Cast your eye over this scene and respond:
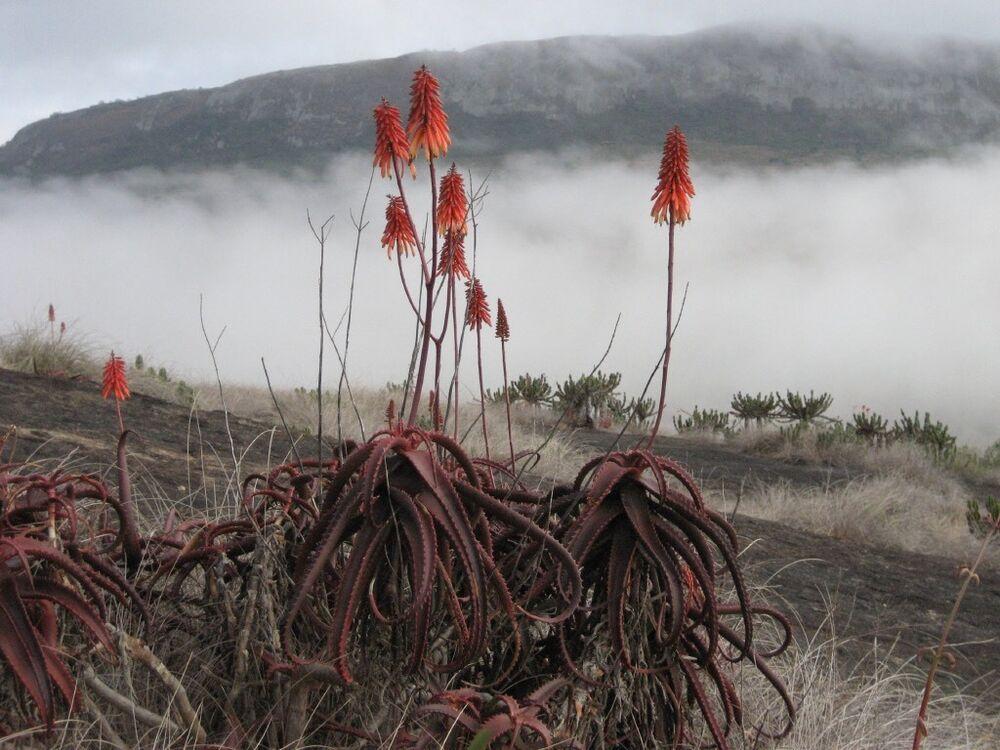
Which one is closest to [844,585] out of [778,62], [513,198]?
[778,62]

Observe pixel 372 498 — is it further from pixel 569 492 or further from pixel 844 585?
pixel 844 585

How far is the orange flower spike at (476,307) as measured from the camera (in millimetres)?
3339

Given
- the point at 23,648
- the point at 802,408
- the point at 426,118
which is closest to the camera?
the point at 23,648

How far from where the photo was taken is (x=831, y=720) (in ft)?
9.09

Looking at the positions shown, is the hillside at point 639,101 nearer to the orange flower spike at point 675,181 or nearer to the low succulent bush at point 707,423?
the low succulent bush at point 707,423

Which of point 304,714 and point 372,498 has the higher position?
point 372,498

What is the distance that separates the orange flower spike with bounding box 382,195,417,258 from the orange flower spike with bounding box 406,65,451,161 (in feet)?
0.98

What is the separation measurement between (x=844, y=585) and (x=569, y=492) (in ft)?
12.9

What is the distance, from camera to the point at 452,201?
2.95 m

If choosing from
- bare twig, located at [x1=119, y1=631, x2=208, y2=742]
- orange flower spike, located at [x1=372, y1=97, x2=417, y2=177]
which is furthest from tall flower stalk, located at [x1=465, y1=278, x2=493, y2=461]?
bare twig, located at [x1=119, y1=631, x2=208, y2=742]

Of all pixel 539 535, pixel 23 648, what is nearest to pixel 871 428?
pixel 539 535

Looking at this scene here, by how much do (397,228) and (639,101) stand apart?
12526 cm

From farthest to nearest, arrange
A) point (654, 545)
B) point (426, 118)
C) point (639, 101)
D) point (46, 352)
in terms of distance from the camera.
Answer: point (639, 101) < point (46, 352) < point (426, 118) < point (654, 545)

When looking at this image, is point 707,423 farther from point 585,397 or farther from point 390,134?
point 390,134
